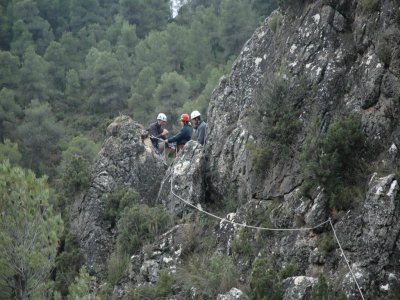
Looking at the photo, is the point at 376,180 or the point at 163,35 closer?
the point at 376,180

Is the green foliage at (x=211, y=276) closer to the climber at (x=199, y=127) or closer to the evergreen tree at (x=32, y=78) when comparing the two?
the climber at (x=199, y=127)

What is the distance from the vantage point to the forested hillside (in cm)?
3838

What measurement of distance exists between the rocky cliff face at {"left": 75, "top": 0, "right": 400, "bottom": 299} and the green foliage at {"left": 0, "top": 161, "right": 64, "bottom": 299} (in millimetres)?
2216

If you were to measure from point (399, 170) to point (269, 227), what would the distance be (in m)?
2.84

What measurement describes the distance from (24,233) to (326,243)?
493 cm

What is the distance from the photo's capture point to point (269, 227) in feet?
38.6

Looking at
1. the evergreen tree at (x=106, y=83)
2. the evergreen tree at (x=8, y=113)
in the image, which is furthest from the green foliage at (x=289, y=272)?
the evergreen tree at (x=106, y=83)

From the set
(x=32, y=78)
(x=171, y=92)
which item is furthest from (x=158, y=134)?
(x=32, y=78)

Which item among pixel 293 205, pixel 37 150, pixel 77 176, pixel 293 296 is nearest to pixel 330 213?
pixel 293 205

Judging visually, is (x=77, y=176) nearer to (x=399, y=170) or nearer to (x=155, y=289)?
(x=155, y=289)

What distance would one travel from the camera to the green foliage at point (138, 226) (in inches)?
550

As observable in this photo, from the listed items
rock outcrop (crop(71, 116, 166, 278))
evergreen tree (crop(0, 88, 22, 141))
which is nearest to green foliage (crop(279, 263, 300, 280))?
rock outcrop (crop(71, 116, 166, 278))

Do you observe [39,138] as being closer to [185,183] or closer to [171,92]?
[171,92]

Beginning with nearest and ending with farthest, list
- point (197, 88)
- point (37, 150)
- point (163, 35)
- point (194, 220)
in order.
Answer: point (194, 220), point (37, 150), point (197, 88), point (163, 35)
